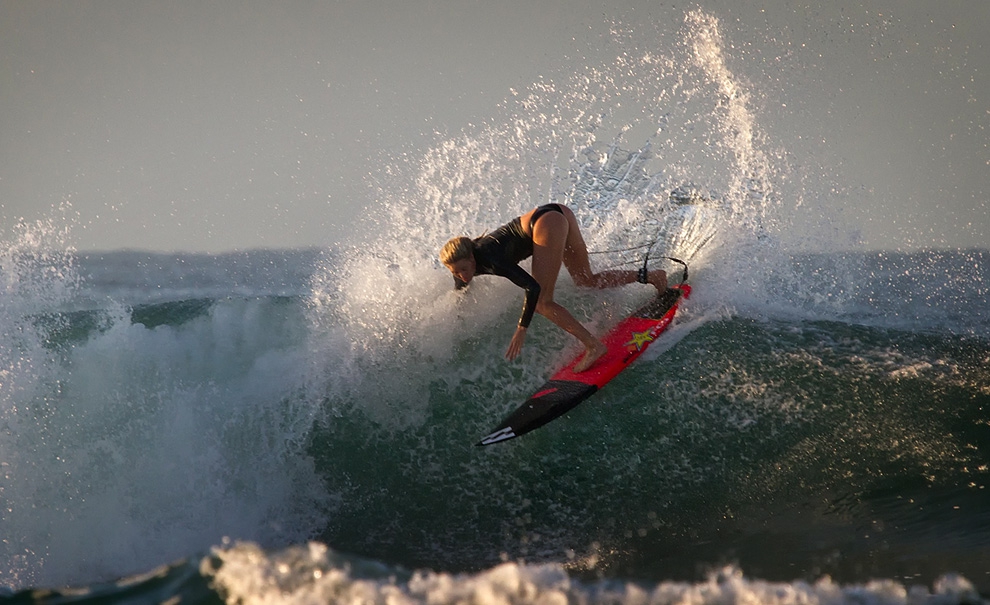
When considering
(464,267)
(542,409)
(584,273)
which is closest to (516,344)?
(542,409)

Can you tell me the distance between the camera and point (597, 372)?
203 inches

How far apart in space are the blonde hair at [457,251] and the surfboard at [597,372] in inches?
43.8

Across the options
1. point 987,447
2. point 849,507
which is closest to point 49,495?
point 849,507

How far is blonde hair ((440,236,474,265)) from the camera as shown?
16.1 feet

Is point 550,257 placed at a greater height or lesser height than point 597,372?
greater

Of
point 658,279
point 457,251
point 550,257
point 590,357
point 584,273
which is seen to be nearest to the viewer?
point 457,251

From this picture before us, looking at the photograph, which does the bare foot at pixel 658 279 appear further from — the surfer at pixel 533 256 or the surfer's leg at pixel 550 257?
the surfer's leg at pixel 550 257

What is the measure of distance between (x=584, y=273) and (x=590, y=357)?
78 centimetres

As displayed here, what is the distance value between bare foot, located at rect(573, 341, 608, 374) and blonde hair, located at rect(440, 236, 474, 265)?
1163 millimetres

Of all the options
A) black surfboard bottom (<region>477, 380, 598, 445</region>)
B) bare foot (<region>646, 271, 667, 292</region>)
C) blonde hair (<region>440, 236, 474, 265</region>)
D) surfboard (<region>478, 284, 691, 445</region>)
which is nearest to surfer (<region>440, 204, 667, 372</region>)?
blonde hair (<region>440, 236, 474, 265</region>)

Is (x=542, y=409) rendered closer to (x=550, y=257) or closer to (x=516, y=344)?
(x=516, y=344)

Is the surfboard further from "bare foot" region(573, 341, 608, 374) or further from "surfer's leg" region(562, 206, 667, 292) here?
"surfer's leg" region(562, 206, 667, 292)

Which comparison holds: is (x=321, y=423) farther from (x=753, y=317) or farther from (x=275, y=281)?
(x=275, y=281)

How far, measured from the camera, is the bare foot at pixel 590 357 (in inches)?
205
